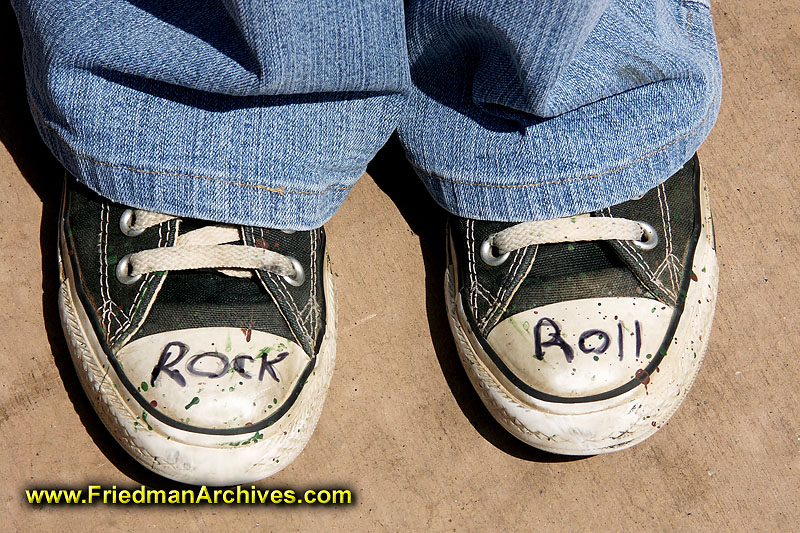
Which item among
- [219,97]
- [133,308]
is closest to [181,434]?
[133,308]

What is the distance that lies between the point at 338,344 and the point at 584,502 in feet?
1.91

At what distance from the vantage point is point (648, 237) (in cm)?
121

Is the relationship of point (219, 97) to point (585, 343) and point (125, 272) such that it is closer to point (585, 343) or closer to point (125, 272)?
point (125, 272)

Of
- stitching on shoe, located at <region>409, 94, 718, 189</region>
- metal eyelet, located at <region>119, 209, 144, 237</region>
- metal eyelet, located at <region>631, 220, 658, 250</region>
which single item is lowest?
metal eyelet, located at <region>631, 220, 658, 250</region>

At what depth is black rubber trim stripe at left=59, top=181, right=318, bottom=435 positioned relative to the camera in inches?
43.6

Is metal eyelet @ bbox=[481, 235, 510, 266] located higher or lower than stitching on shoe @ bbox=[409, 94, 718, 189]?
lower

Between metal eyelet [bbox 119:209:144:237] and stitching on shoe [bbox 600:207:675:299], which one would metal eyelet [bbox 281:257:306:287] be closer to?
metal eyelet [bbox 119:209:144:237]

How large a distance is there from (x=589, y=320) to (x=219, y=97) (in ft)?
2.40

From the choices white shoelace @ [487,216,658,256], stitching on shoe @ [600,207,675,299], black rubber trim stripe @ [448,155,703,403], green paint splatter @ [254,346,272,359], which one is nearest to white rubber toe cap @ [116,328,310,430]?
green paint splatter @ [254,346,272,359]

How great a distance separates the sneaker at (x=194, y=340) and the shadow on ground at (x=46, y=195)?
125 millimetres

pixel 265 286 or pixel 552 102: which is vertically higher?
pixel 552 102

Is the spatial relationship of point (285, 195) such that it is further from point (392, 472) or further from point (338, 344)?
point (392, 472)

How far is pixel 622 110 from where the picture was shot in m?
1.13

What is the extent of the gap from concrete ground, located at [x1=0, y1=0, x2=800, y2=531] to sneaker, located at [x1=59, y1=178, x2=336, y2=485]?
15 centimetres
